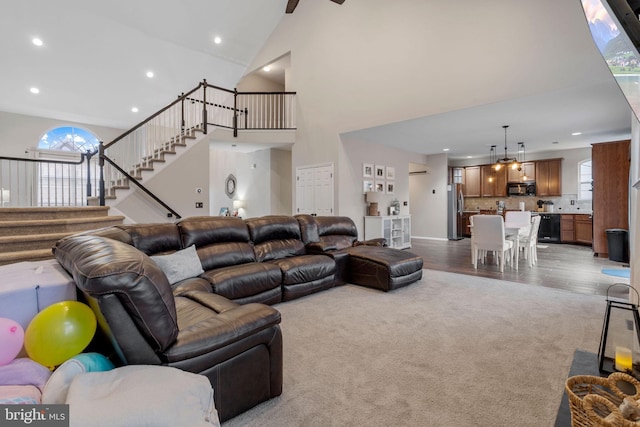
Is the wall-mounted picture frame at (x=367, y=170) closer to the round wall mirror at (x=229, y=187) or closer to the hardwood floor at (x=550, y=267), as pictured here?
the hardwood floor at (x=550, y=267)

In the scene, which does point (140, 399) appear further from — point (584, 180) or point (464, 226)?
point (584, 180)

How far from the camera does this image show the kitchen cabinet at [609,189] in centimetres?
586

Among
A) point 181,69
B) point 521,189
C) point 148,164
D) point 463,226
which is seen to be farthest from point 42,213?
point 521,189

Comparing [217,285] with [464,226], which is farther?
[464,226]

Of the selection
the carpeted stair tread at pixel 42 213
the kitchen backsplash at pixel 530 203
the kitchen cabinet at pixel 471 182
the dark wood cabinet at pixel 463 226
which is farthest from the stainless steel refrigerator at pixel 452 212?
the carpeted stair tread at pixel 42 213

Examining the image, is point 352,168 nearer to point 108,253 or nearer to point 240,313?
point 240,313

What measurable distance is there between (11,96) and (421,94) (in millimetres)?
9165

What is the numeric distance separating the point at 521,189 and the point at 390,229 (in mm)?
4980

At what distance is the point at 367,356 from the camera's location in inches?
88.7

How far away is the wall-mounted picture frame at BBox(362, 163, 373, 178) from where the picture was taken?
7053mm

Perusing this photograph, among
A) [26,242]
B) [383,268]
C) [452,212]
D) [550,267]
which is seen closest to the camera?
[26,242]

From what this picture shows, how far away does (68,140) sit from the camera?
8359 millimetres

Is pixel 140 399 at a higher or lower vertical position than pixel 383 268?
higher

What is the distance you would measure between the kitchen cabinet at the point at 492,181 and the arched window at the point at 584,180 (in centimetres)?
179
